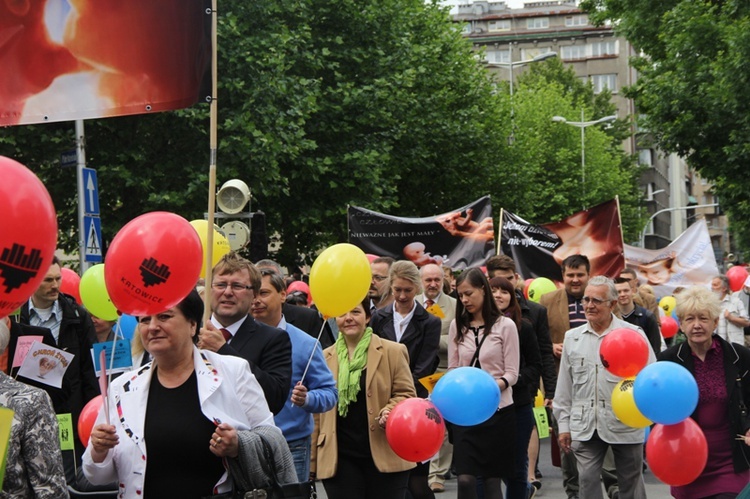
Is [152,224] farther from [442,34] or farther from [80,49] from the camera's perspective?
[442,34]

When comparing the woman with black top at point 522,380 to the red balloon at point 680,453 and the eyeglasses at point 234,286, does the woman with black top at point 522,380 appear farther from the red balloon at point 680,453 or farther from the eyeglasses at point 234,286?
the eyeglasses at point 234,286

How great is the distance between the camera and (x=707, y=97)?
23375mm

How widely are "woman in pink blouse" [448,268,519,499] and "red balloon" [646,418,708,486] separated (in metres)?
1.39

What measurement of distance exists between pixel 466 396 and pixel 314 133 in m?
19.6

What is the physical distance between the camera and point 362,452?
24.2 feet

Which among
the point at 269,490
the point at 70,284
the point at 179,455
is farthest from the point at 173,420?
the point at 70,284

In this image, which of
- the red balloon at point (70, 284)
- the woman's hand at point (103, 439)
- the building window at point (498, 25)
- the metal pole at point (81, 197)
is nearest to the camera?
the woman's hand at point (103, 439)

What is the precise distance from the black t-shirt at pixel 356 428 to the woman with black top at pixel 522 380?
164 centimetres

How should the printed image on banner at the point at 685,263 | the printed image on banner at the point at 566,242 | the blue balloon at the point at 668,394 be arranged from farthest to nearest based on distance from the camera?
1. the printed image on banner at the point at 685,263
2. the printed image on banner at the point at 566,242
3. the blue balloon at the point at 668,394

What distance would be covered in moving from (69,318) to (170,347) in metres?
3.50

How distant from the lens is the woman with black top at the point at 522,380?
8812 mm

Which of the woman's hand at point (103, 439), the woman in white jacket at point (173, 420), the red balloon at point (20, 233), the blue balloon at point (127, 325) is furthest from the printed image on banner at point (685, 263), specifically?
the red balloon at point (20, 233)

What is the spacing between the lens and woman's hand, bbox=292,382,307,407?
6.58m

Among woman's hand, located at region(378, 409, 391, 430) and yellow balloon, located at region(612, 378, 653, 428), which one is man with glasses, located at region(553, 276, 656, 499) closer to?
yellow balloon, located at region(612, 378, 653, 428)
